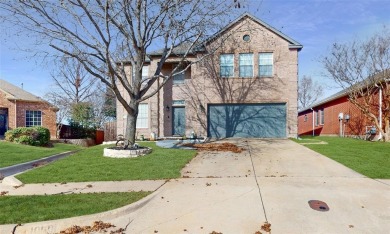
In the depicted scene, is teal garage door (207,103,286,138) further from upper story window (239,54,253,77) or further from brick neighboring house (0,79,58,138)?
brick neighboring house (0,79,58,138)

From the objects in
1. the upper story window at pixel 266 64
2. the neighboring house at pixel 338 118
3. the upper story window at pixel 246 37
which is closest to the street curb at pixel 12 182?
the upper story window at pixel 266 64

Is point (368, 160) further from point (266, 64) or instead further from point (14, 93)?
point (14, 93)

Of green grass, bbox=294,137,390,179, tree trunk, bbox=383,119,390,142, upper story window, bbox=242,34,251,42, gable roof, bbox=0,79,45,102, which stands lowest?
green grass, bbox=294,137,390,179

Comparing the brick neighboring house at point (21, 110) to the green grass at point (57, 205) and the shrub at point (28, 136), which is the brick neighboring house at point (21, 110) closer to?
the shrub at point (28, 136)

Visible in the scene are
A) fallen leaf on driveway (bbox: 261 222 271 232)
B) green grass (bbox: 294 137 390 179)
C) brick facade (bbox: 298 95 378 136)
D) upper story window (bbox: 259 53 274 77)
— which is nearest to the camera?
fallen leaf on driveway (bbox: 261 222 271 232)

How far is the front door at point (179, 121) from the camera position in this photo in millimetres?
20230

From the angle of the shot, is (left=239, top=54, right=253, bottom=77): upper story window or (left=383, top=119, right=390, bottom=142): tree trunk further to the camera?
(left=239, top=54, right=253, bottom=77): upper story window

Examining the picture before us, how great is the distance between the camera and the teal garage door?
19.2 metres

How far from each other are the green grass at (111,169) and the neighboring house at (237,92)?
7.87m

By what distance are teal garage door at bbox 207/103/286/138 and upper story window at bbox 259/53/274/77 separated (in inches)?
78.8

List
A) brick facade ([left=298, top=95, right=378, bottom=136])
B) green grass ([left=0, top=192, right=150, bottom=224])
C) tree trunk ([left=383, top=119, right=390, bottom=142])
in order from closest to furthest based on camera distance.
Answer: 1. green grass ([left=0, top=192, right=150, bottom=224])
2. tree trunk ([left=383, top=119, right=390, bottom=142])
3. brick facade ([left=298, top=95, right=378, bottom=136])

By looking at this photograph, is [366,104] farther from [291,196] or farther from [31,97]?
[31,97]

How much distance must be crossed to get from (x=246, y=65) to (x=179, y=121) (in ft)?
19.1

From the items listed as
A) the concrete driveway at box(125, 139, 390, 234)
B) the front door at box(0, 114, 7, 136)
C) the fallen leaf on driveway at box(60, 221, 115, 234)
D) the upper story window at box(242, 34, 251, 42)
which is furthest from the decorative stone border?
the front door at box(0, 114, 7, 136)
